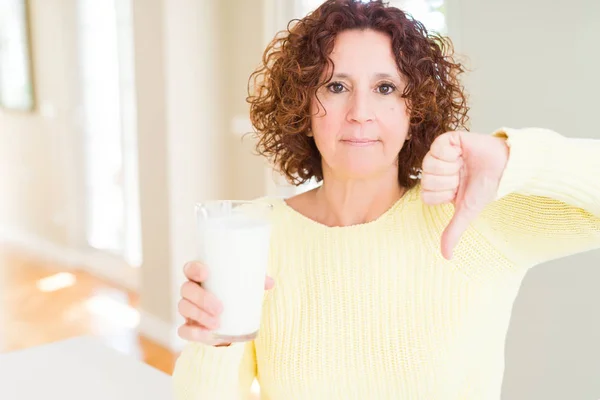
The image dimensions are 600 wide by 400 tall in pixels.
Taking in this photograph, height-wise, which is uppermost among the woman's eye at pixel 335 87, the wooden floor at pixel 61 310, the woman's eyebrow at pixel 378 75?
the woman's eyebrow at pixel 378 75

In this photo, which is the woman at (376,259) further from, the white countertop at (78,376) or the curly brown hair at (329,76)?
the white countertop at (78,376)

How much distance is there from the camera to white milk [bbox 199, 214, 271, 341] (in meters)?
0.97

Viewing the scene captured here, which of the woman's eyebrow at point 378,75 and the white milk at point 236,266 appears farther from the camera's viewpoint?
the woman's eyebrow at point 378,75

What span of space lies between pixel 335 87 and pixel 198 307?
A: 0.57 meters

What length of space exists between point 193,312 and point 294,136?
0.63 meters

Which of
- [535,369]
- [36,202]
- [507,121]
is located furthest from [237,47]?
[36,202]

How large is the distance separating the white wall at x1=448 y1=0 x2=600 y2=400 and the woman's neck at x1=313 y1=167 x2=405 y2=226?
91 cm

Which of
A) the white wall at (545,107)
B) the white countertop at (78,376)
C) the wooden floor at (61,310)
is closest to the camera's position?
the white countertop at (78,376)

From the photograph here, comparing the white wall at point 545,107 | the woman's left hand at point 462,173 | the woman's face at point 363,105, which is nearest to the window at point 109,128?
the white wall at point 545,107

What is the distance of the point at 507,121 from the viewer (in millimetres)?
2285

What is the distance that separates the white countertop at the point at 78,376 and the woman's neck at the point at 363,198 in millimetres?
508

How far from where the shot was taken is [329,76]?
137 cm

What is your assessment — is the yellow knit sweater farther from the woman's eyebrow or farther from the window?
the window

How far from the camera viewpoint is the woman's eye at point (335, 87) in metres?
1.38
